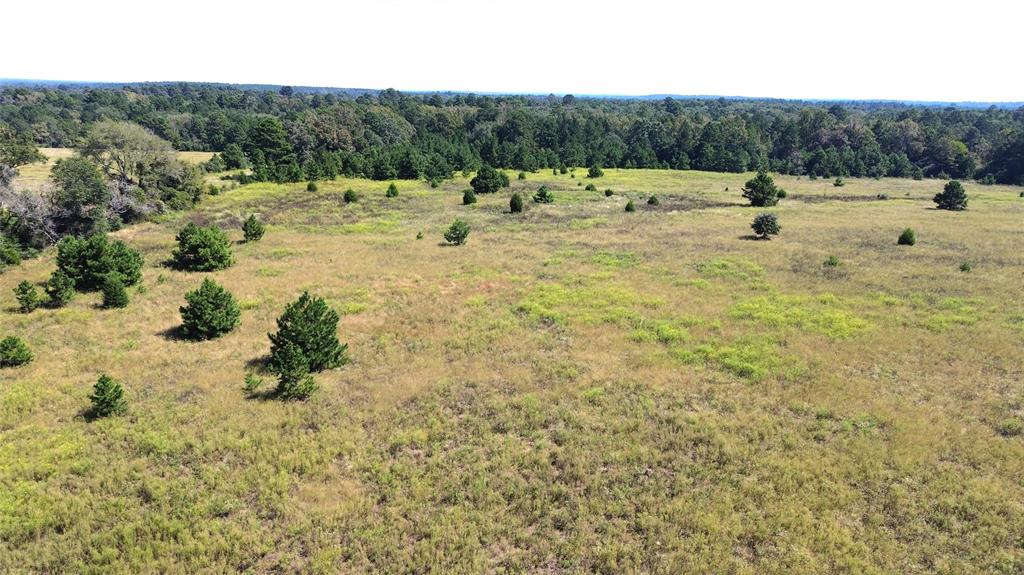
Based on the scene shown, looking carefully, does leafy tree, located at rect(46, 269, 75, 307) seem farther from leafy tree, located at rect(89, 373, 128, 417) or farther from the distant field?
the distant field

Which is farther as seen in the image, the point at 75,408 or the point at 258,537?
the point at 75,408

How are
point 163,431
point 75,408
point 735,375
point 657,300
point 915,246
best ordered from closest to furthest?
point 163,431 → point 75,408 → point 735,375 → point 657,300 → point 915,246

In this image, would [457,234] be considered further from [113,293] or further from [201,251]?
[113,293]

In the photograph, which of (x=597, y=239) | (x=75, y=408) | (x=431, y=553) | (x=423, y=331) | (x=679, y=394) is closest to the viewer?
(x=431, y=553)

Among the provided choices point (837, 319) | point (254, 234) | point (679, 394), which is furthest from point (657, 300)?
point (254, 234)

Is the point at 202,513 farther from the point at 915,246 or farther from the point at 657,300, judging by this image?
Answer: the point at 915,246

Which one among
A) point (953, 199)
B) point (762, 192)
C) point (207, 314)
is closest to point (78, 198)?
point (207, 314)
